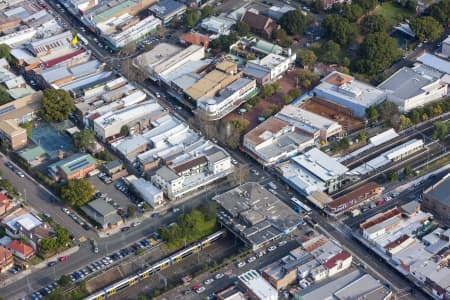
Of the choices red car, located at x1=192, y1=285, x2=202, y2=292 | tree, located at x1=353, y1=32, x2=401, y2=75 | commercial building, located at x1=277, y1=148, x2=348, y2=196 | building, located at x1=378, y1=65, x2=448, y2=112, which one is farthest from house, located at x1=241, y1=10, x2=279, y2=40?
red car, located at x1=192, y1=285, x2=202, y2=292

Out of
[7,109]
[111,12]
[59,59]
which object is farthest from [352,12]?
[7,109]

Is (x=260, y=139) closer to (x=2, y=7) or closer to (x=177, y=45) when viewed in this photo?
(x=177, y=45)

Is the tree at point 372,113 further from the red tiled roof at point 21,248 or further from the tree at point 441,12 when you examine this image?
the red tiled roof at point 21,248

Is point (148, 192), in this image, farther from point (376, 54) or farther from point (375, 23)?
point (375, 23)

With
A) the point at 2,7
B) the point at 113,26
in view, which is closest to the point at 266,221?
the point at 113,26

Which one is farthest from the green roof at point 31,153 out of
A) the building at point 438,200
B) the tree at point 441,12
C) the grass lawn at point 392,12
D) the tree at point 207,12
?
the tree at point 441,12

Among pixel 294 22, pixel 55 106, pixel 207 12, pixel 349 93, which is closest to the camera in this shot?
pixel 55 106
